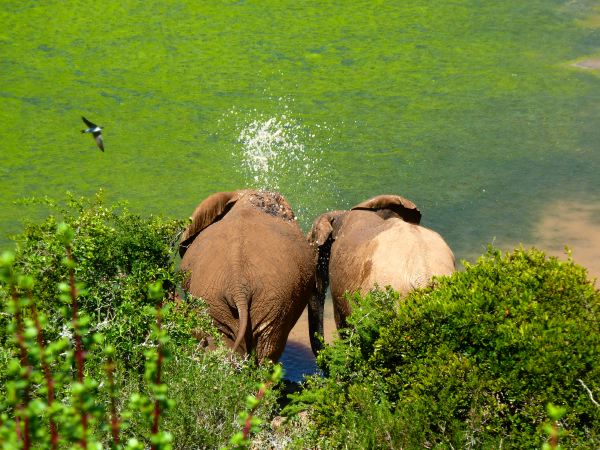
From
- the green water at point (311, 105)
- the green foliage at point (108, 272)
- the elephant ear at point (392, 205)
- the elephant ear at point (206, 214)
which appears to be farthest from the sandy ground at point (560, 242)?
the green foliage at point (108, 272)

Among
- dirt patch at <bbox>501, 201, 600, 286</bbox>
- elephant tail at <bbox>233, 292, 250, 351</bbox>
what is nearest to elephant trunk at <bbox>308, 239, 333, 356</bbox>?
elephant tail at <bbox>233, 292, 250, 351</bbox>

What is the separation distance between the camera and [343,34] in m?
22.3

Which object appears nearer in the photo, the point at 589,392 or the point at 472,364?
the point at 589,392

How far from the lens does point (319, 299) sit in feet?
39.1

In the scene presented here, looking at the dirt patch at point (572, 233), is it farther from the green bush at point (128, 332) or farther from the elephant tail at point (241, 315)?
the green bush at point (128, 332)

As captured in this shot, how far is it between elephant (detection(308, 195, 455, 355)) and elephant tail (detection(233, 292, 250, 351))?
3.42 ft

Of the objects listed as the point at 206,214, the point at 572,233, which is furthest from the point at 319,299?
the point at 572,233

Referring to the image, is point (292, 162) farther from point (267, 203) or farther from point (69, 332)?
point (69, 332)

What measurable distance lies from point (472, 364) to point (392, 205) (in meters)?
4.50

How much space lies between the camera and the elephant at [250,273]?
998cm

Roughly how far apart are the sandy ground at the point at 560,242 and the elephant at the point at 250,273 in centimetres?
149

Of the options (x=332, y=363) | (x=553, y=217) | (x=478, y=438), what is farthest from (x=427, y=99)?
(x=478, y=438)

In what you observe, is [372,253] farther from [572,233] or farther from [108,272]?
[572,233]

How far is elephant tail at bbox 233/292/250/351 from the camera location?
31.4ft
